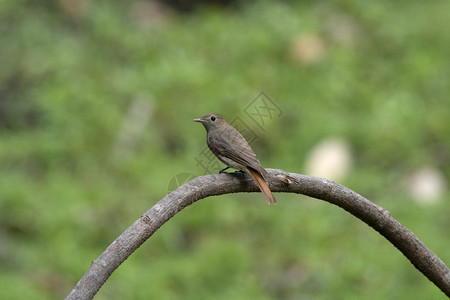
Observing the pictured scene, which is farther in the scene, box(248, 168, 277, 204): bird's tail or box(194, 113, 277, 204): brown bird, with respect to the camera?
box(194, 113, 277, 204): brown bird

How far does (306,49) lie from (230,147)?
15.9 feet

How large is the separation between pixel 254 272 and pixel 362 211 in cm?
285

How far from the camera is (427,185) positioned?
5918 millimetres

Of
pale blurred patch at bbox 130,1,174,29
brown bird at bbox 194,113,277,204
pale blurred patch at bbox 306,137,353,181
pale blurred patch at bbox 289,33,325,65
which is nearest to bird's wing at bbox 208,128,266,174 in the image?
brown bird at bbox 194,113,277,204

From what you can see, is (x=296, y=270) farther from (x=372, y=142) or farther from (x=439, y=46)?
(x=439, y=46)

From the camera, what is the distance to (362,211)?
219 centimetres

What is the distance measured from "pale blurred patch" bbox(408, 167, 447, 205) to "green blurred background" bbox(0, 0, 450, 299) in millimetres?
15

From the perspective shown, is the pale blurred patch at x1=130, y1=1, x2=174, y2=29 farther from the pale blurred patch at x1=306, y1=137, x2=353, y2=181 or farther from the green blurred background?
the pale blurred patch at x1=306, y1=137, x2=353, y2=181

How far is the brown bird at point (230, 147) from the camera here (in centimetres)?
275

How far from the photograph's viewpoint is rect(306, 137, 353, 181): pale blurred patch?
5.93 m

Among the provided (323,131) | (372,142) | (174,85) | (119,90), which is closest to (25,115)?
(119,90)

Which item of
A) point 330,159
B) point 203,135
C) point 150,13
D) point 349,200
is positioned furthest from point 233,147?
point 150,13

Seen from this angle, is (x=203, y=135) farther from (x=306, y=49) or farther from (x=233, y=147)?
(x=233, y=147)

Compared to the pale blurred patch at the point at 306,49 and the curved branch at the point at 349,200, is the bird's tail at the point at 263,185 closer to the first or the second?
the curved branch at the point at 349,200
